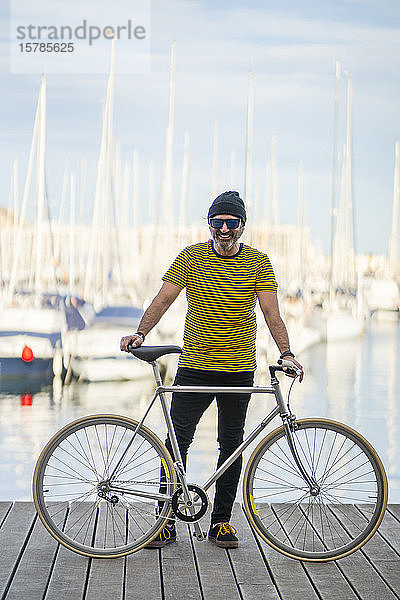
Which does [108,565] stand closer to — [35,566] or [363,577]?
[35,566]

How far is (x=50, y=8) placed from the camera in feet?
106

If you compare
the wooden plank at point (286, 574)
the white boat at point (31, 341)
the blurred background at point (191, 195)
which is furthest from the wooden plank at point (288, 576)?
the white boat at point (31, 341)

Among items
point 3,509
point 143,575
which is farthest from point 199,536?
point 3,509

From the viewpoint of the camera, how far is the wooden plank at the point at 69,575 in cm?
345

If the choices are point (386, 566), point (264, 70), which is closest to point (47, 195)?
point (386, 566)

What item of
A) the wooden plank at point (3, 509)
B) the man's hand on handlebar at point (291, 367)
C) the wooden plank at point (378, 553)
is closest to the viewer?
the wooden plank at point (378, 553)

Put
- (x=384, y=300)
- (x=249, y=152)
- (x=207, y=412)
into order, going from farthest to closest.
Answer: (x=384, y=300) → (x=249, y=152) → (x=207, y=412)

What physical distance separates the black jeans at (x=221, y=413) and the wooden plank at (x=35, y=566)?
1.89 feet

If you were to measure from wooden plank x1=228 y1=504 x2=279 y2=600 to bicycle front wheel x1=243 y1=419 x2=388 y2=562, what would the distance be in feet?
0.28

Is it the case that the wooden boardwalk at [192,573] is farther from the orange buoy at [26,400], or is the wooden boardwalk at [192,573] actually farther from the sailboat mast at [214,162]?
the sailboat mast at [214,162]

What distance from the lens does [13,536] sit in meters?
4.06

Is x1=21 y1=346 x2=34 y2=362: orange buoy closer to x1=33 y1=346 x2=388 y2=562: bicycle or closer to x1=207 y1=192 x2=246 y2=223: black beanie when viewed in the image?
x1=33 y1=346 x2=388 y2=562: bicycle

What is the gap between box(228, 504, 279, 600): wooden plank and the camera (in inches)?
137

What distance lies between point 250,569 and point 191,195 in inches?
1023
